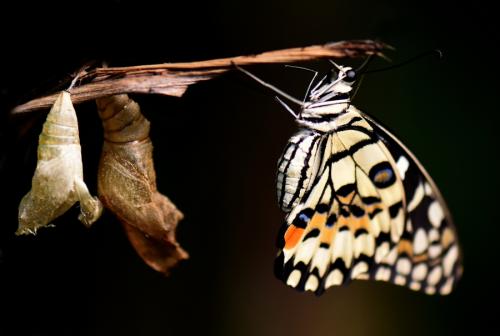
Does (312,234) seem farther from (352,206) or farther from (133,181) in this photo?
(133,181)

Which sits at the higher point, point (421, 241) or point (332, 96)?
point (332, 96)

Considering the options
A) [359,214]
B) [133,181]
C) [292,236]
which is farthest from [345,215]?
[133,181]

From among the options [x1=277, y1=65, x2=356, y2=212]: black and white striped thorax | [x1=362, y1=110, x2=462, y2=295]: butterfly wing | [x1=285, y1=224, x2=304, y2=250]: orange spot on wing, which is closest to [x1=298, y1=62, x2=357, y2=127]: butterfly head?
[x1=277, y1=65, x2=356, y2=212]: black and white striped thorax

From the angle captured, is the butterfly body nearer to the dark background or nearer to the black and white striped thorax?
the black and white striped thorax

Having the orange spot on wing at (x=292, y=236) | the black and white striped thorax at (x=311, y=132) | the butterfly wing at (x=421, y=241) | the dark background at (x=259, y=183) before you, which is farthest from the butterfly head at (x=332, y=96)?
the dark background at (x=259, y=183)

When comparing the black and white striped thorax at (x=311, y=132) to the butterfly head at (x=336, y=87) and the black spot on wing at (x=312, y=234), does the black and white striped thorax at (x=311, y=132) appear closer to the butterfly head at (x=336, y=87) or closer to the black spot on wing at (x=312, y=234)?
the butterfly head at (x=336, y=87)

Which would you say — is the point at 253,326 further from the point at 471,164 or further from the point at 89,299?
the point at 471,164

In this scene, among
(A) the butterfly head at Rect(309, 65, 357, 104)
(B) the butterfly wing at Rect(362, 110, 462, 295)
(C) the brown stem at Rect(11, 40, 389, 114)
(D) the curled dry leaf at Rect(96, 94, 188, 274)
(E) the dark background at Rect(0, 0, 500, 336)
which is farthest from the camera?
(E) the dark background at Rect(0, 0, 500, 336)
